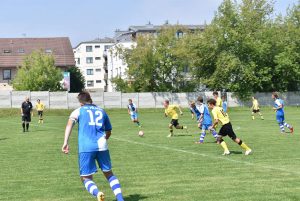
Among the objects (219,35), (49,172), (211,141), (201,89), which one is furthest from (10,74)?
(49,172)

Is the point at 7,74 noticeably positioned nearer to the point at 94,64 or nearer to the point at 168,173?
the point at 94,64

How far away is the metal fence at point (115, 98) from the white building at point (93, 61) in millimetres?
61802

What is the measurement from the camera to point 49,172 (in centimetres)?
1241

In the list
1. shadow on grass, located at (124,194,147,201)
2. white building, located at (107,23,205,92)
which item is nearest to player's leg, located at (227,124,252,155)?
shadow on grass, located at (124,194,147,201)

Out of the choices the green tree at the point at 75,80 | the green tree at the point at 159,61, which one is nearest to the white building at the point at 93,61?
the green tree at the point at 75,80

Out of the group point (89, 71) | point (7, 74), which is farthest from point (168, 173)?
point (89, 71)

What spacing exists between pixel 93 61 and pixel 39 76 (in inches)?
2210

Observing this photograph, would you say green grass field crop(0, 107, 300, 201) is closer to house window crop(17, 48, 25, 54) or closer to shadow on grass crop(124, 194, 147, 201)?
shadow on grass crop(124, 194, 147, 201)

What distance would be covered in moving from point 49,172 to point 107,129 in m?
4.33

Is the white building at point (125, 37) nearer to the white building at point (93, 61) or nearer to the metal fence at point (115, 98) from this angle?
the white building at point (93, 61)

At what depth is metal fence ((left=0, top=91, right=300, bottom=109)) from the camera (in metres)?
58.8

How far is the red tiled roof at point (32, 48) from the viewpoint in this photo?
3349 inches

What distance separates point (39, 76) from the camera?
68750 mm

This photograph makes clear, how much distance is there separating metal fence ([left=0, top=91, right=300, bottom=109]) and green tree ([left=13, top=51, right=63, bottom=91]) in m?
9.74
